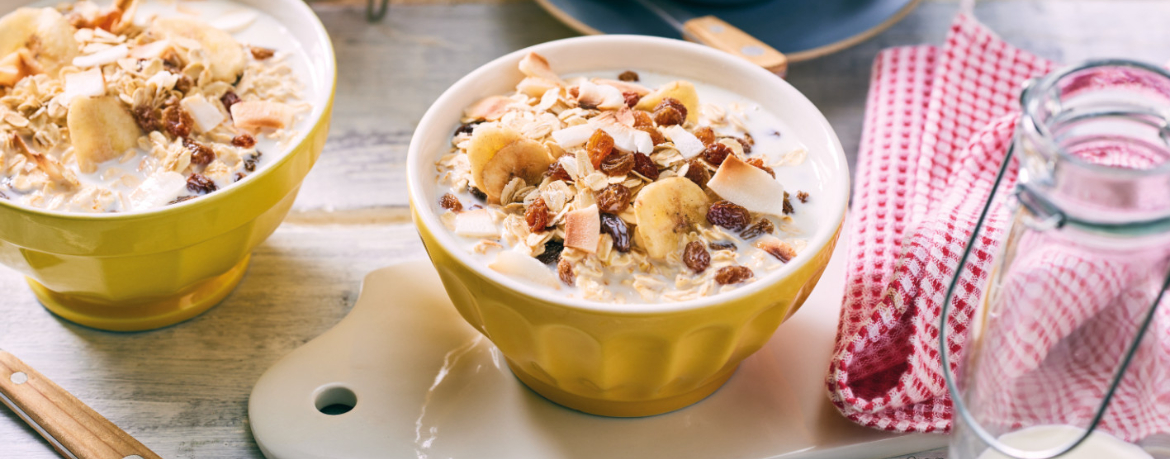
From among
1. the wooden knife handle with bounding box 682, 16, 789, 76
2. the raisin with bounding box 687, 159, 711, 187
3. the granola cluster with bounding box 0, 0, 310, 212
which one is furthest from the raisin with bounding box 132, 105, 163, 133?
the wooden knife handle with bounding box 682, 16, 789, 76

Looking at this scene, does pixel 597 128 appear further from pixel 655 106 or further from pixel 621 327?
pixel 621 327

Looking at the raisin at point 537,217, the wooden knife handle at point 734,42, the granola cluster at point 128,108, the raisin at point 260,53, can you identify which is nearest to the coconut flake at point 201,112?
the granola cluster at point 128,108

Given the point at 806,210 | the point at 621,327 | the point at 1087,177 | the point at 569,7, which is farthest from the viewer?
the point at 569,7

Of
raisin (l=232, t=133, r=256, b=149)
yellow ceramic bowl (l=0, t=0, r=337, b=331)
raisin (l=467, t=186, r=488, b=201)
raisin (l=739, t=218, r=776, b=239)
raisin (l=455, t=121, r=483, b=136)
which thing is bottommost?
yellow ceramic bowl (l=0, t=0, r=337, b=331)

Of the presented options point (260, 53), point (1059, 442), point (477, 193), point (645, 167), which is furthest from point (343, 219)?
point (1059, 442)

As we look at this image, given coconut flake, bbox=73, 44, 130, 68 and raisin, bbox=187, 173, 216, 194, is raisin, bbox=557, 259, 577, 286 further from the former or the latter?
coconut flake, bbox=73, 44, 130, 68

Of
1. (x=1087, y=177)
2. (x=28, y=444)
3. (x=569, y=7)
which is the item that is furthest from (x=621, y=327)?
(x=569, y=7)
